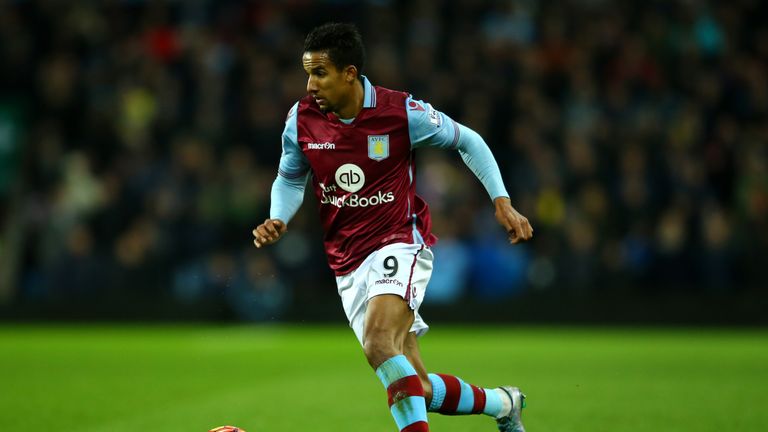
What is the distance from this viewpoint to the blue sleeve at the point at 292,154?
19.3 ft

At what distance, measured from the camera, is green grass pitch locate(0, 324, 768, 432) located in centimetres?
728

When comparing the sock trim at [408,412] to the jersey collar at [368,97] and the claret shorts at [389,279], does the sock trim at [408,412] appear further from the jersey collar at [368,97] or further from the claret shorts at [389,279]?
the jersey collar at [368,97]

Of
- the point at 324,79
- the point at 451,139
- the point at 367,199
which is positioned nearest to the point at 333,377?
the point at 367,199

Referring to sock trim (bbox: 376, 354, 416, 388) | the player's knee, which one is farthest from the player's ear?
sock trim (bbox: 376, 354, 416, 388)

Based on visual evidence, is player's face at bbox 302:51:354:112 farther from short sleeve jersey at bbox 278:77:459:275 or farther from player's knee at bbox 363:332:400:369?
player's knee at bbox 363:332:400:369

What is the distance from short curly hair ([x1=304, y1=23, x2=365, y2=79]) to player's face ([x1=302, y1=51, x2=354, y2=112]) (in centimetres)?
3

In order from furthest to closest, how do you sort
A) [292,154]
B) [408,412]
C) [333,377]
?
[333,377] → [292,154] → [408,412]

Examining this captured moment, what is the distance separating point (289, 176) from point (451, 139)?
0.94 metres

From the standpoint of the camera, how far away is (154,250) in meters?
15.6

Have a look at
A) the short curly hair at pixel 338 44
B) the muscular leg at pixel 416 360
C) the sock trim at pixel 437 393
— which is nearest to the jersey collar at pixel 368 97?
the short curly hair at pixel 338 44

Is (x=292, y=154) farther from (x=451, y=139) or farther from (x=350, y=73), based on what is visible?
(x=451, y=139)

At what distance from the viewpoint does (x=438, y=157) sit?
15.3m

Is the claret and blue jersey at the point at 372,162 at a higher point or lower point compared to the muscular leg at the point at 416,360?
higher

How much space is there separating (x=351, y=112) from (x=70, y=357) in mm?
7533
